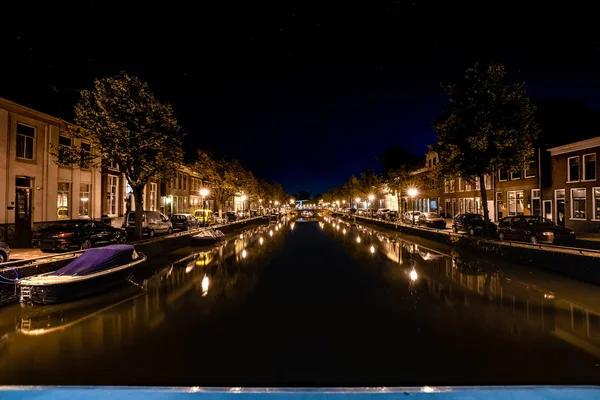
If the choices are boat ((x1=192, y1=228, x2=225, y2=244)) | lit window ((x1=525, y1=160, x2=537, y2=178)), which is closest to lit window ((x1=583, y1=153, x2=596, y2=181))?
lit window ((x1=525, y1=160, x2=537, y2=178))

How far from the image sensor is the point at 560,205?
31.6 m

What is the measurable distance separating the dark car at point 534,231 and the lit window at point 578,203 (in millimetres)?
8503

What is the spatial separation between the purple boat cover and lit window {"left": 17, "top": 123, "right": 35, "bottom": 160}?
55.0ft

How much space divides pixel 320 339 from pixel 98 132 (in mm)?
18029

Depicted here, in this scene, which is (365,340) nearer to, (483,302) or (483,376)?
(483,376)

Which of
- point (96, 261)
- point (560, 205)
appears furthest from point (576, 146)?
point (96, 261)

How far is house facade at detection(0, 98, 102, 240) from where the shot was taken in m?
22.0

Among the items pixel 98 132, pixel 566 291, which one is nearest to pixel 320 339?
pixel 566 291

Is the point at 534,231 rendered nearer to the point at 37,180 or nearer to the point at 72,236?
the point at 72,236

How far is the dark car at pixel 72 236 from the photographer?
17266 mm

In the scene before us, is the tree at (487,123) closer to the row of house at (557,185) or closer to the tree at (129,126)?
the row of house at (557,185)

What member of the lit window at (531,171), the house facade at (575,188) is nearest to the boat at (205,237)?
the house facade at (575,188)

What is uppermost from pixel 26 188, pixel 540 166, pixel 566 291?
pixel 540 166

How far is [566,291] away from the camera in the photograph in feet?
34.7
